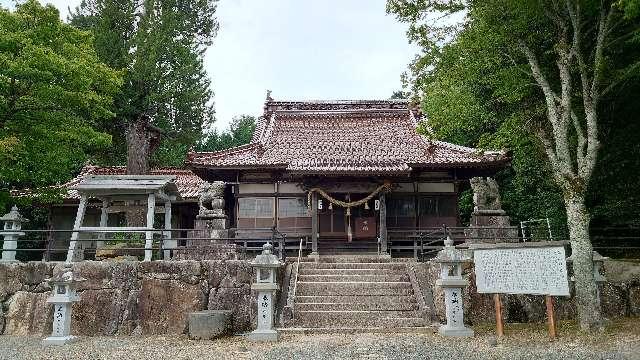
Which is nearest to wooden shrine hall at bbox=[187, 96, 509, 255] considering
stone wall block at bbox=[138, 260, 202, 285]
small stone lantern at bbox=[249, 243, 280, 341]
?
stone wall block at bbox=[138, 260, 202, 285]

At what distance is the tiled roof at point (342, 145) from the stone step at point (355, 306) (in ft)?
16.5

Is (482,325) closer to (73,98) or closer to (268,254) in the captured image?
(268,254)

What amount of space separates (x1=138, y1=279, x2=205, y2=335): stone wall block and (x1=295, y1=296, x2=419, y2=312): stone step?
8.60ft

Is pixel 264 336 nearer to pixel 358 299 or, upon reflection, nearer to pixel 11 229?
pixel 358 299

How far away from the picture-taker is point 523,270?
8.52 metres

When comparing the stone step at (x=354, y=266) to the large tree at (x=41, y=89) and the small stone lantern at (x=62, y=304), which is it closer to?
the small stone lantern at (x=62, y=304)

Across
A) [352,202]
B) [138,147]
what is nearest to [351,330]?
[352,202]

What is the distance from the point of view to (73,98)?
1126cm

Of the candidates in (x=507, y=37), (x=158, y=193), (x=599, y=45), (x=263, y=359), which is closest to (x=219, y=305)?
(x=263, y=359)

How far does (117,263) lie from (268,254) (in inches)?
164

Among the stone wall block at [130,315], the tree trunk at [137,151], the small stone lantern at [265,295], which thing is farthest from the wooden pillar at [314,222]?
the tree trunk at [137,151]

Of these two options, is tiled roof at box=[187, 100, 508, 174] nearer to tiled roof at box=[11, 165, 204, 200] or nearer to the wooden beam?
the wooden beam

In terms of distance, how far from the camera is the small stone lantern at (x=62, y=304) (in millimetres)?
9219

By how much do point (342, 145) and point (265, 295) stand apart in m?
10.7
